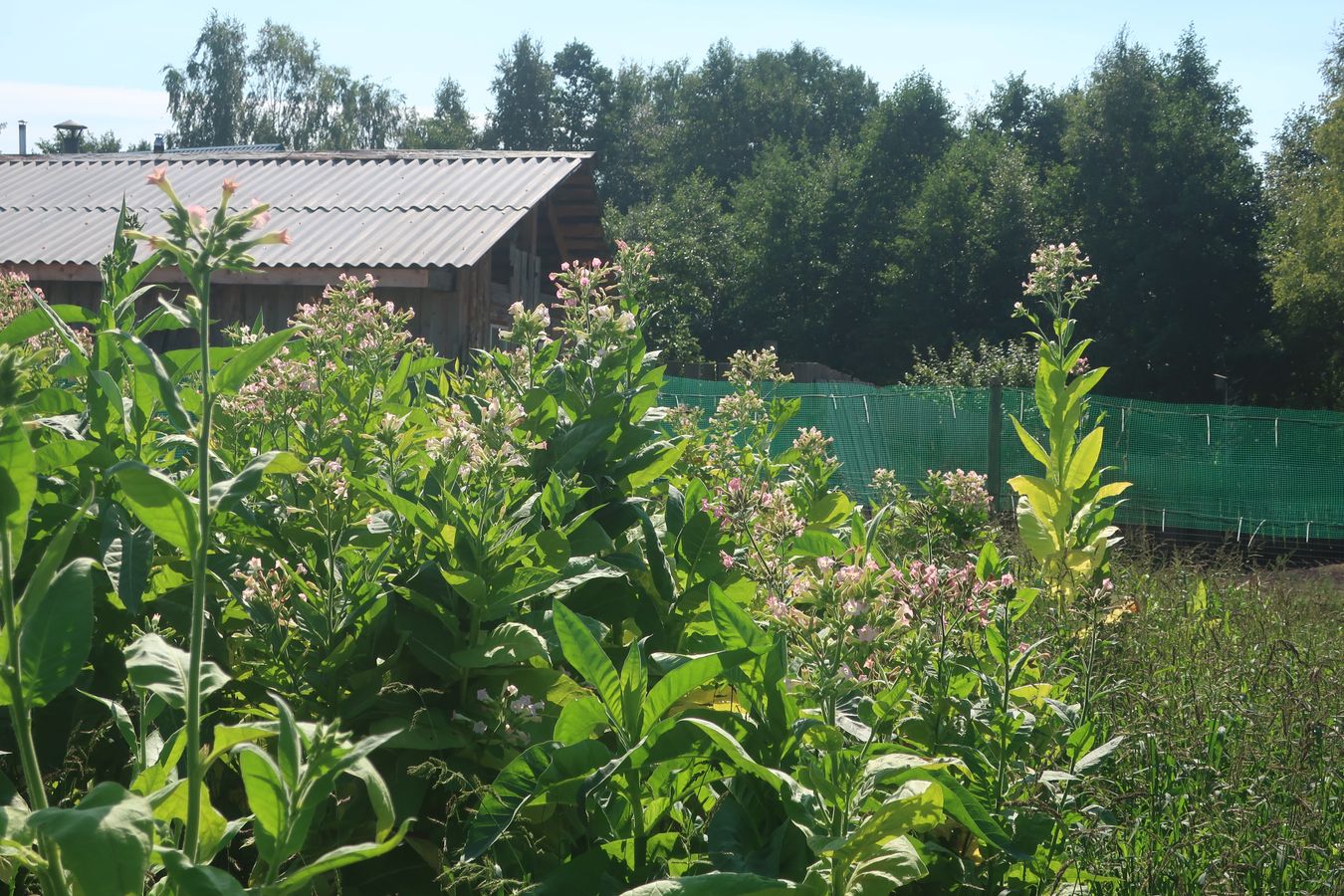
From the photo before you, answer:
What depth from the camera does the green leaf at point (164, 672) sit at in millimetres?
1327

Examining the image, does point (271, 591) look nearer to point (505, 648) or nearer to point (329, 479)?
point (329, 479)

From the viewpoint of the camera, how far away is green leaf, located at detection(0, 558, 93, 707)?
51.1 inches

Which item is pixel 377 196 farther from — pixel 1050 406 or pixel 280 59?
pixel 280 59

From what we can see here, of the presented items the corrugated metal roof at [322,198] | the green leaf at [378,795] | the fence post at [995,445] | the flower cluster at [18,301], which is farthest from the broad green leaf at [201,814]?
the fence post at [995,445]

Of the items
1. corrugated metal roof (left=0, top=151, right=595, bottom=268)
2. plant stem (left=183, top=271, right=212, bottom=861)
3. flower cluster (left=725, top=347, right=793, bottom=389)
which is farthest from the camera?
corrugated metal roof (left=0, top=151, right=595, bottom=268)

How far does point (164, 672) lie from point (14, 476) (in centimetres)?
27

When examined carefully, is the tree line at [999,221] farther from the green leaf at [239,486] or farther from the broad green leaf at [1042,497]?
the green leaf at [239,486]

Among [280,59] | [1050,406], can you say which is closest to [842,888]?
[1050,406]

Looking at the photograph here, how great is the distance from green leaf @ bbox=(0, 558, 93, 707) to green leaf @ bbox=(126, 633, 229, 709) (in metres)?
0.06

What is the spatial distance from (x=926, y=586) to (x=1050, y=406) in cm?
325

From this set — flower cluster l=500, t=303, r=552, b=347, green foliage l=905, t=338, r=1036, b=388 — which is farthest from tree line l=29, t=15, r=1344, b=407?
flower cluster l=500, t=303, r=552, b=347

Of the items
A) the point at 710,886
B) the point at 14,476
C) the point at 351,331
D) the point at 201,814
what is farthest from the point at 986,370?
the point at 14,476

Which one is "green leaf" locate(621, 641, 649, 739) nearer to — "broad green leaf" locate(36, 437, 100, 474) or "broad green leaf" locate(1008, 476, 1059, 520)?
"broad green leaf" locate(36, 437, 100, 474)

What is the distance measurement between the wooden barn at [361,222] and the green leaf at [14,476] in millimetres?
10658
